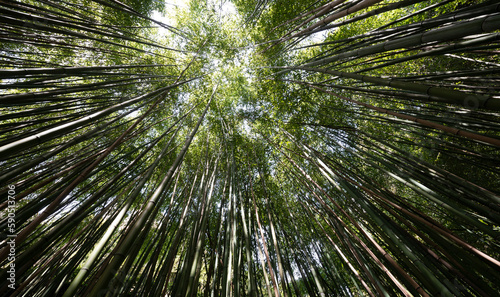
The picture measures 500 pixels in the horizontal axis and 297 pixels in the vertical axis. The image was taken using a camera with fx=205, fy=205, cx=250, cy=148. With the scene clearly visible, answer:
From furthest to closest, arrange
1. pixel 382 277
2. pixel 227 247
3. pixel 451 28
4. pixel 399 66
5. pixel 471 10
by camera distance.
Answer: pixel 399 66 → pixel 382 277 → pixel 227 247 → pixel 471 10 → pixel 451 28

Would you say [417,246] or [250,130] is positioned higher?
[250,130]

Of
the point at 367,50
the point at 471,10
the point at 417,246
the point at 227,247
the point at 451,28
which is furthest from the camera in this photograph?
the point at 227,247

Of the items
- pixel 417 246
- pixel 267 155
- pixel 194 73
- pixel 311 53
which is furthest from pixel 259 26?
pixel 417 246

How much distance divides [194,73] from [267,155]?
259cm

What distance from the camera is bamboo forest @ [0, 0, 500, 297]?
3.88 ft

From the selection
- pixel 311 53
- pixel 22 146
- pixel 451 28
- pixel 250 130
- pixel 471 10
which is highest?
pixel 311 53

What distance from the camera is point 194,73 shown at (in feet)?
16.0

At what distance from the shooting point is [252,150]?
4422mm

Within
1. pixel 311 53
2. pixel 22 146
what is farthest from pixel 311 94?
pixel 22 146

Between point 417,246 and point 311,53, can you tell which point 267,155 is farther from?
point 417,246

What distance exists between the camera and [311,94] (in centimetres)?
387

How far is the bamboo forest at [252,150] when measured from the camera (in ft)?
3.88

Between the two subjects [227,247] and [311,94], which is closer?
[227,247]

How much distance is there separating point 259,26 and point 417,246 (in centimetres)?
450
